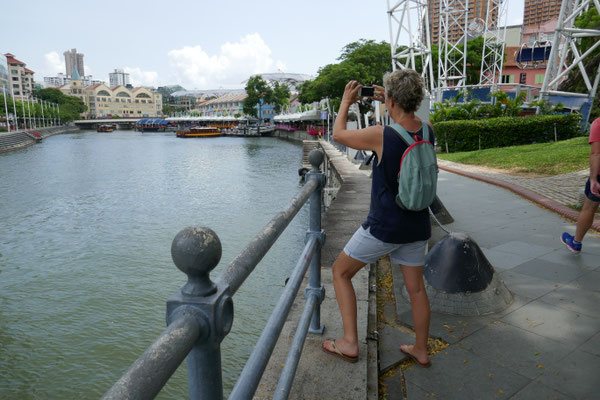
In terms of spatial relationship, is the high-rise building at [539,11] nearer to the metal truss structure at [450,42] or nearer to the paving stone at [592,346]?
the metal truss structure at [450,42]

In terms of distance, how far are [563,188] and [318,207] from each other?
801cm

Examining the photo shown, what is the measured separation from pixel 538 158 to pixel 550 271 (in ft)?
32.0

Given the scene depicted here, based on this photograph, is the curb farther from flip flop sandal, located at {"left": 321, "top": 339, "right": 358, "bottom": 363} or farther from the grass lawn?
flip flop sandal, located at {"left": 321, "top": 339, "right": 358, "bottom": 363}

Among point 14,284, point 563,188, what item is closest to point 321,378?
point 563,188

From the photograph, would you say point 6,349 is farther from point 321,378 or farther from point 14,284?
point 321,378

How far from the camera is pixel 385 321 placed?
330 cm

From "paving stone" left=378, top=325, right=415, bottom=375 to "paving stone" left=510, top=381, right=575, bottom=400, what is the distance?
2.19ft

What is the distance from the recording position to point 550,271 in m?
4.31

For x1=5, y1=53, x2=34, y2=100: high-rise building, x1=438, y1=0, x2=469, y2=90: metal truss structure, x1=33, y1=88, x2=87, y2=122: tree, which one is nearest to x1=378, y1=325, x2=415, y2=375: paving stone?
x1=438, y1=0, x2=469, y2=90: metal truss structure

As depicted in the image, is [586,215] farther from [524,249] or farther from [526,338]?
[526,338]

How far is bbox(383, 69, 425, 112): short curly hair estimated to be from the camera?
2.32m

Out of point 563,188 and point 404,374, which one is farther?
point 563,188

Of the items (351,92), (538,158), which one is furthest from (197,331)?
(538,158)

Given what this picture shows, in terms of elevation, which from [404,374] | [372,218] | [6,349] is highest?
[372,218]
